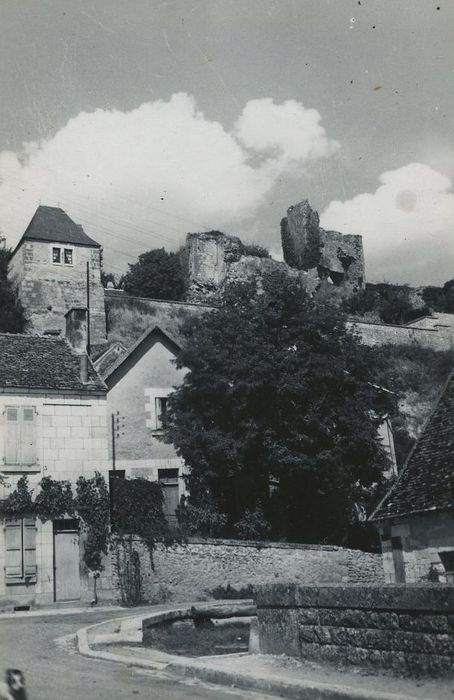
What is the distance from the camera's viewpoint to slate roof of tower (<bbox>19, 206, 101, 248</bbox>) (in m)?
39.7

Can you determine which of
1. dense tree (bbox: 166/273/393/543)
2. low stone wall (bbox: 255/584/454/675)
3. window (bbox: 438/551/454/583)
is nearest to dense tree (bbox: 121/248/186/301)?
dense tree (bbox: 166/273/393/543)

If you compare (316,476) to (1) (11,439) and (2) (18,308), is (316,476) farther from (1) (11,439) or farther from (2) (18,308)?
(2) (18,308)

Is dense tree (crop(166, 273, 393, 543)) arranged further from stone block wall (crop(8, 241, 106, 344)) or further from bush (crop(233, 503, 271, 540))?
stone block wall (crop(8, 241, 106, 344))

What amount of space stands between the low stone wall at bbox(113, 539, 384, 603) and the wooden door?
42.4 inches

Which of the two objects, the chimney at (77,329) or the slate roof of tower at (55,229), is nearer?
the chimney at (77,329)

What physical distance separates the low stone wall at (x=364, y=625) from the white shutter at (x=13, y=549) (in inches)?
483

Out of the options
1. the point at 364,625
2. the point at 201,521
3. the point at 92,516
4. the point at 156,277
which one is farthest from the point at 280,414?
the point at 156,277

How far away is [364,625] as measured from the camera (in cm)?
752

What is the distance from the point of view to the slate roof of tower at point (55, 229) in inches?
1563

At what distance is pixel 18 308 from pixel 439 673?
34.4 m

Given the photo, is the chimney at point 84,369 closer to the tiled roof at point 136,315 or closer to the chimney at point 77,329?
the chimney at point 77,329

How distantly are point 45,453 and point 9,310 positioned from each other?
1883 cm

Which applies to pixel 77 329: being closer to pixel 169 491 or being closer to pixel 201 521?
pixel 169 491

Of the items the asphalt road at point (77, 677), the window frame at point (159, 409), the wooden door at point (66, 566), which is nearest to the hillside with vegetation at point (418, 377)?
the window frame at point (159, 409)
